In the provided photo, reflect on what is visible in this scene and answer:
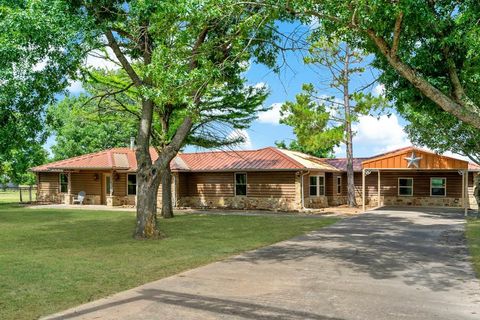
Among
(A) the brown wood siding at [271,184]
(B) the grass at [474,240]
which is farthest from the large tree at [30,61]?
(A) the brown wood siding at [271,184]

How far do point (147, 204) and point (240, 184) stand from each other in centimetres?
1487

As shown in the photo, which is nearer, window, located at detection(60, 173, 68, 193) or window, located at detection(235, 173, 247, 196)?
window, located at detection(235, 173, 247, 196)

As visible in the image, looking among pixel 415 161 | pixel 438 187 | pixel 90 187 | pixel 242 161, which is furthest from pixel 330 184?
pixel 90 187

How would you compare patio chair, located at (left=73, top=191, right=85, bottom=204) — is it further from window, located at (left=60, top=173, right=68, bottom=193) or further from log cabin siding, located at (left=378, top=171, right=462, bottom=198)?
log cabin siding, located at (left=378, top=171, right=462, bottom=198)

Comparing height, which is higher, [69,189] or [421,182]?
[421,182]

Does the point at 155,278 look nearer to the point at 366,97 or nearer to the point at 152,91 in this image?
the point at 152,91

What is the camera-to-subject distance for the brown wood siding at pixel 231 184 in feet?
88.9

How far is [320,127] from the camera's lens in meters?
30.8

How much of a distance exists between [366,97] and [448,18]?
19.8 m

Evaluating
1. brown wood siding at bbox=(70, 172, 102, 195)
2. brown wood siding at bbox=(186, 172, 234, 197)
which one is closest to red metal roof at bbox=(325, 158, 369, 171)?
brown wood siding at bbox=(186, 172, 234, 197)

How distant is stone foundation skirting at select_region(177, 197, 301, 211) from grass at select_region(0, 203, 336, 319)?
7218 mm

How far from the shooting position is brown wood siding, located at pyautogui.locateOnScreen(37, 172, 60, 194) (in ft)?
114

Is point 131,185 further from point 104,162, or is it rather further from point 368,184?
point 368,184

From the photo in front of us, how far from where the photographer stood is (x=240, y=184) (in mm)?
28891
